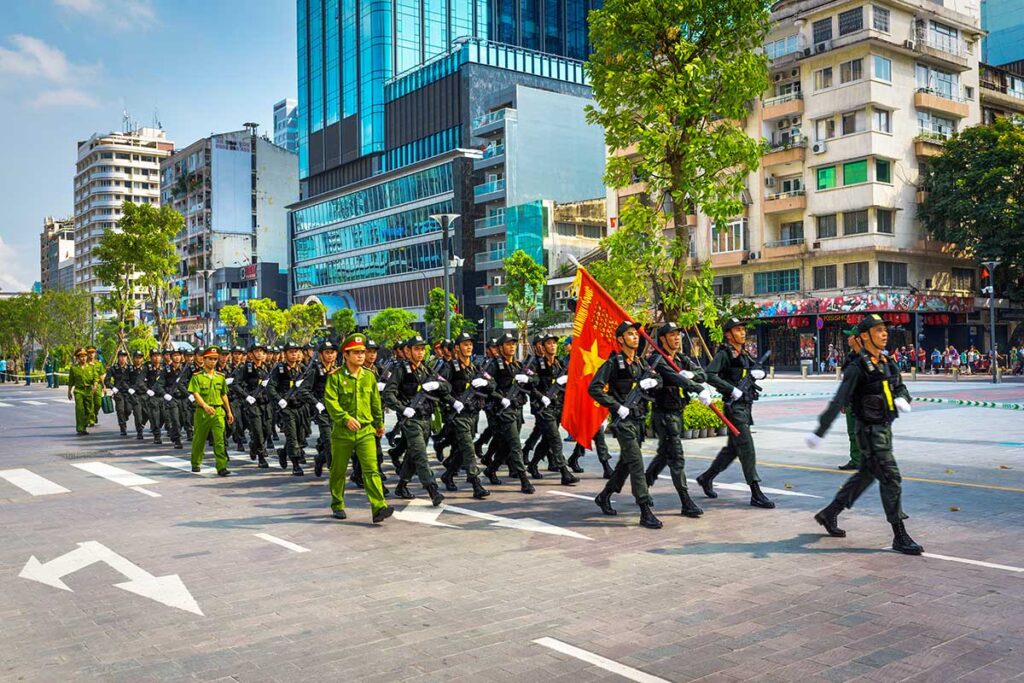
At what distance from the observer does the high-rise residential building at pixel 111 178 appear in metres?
135

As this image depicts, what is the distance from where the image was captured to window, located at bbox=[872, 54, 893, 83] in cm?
4488

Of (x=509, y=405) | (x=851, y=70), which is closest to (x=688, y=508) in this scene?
(x=509, y=405)

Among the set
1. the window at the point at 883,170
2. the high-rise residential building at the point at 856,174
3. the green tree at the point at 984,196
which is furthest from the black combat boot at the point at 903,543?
the window at the point at 883,170

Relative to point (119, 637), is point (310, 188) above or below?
above

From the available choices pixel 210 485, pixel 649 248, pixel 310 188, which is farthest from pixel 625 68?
pixel 310 188

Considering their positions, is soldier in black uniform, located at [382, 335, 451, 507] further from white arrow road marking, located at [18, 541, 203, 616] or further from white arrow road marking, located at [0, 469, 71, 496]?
white arrow road marking, located at [0, 469, 71, 496]

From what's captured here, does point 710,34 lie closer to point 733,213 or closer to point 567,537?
point 733,213

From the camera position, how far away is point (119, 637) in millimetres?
5895

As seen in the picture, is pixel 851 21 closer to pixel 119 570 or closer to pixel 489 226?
pixel 489 226

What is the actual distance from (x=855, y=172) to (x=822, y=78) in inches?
214

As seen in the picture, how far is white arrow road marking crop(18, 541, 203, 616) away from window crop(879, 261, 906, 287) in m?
42.5

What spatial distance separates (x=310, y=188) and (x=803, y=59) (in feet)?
189

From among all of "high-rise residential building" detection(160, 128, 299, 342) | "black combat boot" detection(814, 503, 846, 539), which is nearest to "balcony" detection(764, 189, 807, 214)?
"black combat boot" detection(814, 503, 846, 539)

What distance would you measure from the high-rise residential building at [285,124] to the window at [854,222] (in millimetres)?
134662
